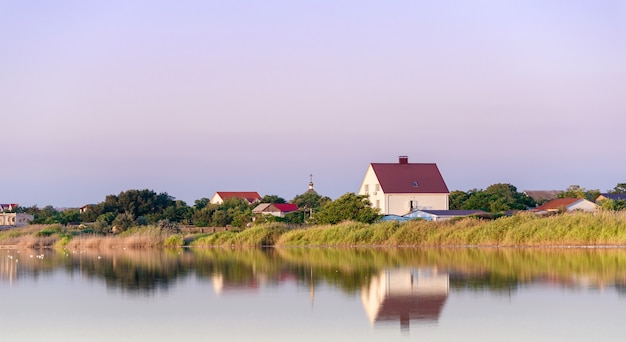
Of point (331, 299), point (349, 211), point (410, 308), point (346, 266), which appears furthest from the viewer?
point (349, 211)

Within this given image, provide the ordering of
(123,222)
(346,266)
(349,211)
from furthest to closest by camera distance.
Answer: (123,222) < (349,211) < (346,266)

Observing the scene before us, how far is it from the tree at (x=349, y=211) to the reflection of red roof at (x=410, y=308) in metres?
30.4

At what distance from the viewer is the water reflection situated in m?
20.3

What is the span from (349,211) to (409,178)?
50.7ft

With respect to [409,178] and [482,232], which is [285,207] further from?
[482,232]

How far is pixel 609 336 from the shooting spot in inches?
535

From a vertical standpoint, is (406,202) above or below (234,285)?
above

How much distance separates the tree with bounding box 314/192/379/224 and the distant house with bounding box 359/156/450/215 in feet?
38.7

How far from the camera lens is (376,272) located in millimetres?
26922

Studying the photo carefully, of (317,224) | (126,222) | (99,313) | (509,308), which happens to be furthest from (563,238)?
(126,222)

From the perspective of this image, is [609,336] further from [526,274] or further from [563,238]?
[563,238]

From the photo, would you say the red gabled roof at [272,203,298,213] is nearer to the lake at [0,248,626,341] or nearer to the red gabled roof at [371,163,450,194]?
the red gabled roof at [371,163,450,194]

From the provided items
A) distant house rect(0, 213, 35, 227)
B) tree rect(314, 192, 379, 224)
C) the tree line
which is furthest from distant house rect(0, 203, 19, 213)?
tree rect(314, 192, 379, 224)

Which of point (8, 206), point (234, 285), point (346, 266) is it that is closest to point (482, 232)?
point (346, 266)
